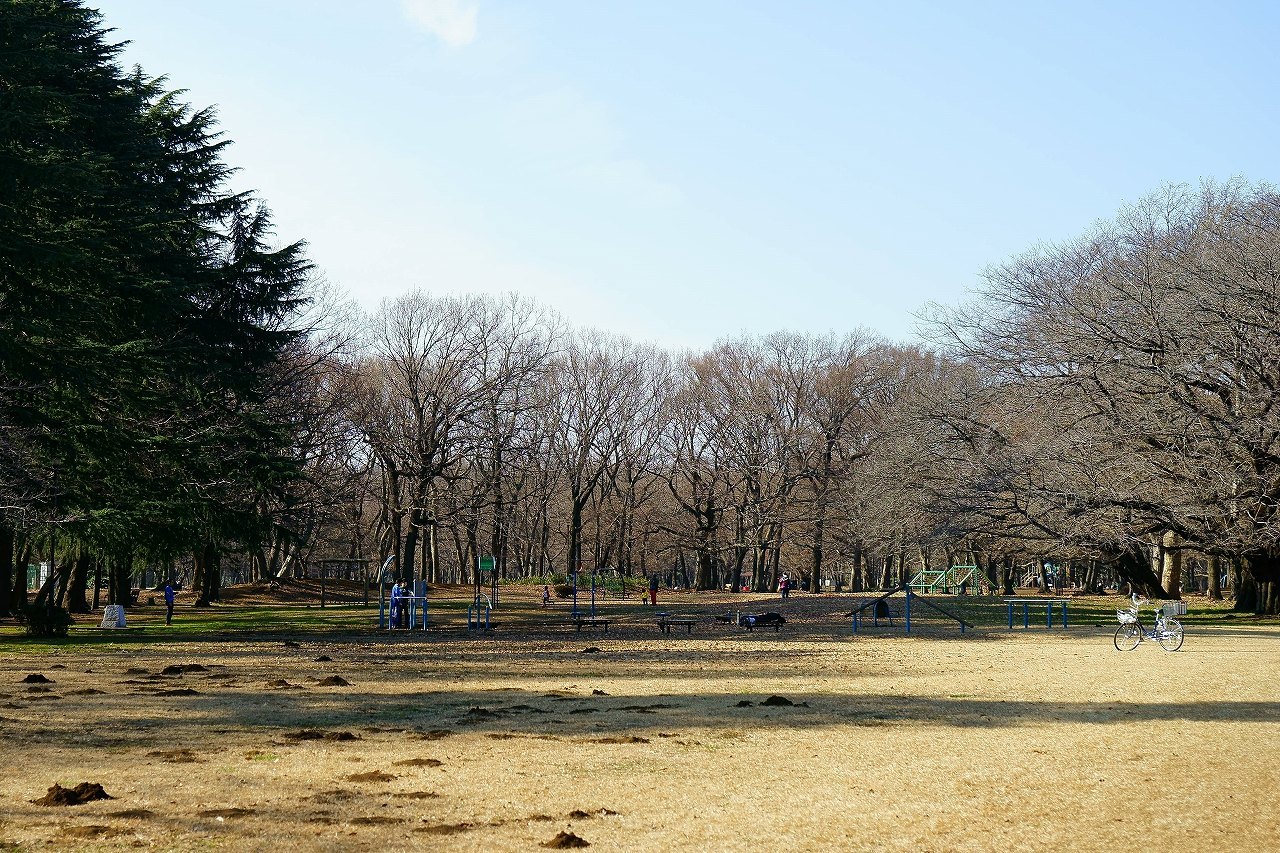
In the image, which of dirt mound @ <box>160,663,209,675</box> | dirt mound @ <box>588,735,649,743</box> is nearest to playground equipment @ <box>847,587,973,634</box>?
dirt mound @ <box>160,663,209,675</box>

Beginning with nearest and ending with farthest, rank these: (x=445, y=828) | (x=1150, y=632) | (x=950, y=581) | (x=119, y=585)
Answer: (x=445, y=828) → (x=1150, y=632) → (x=119, y=585) → (x=950, y=581)

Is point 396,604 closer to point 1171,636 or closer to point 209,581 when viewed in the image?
point 1171,636

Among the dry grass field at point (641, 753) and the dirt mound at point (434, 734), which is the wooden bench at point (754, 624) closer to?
the dry grass field at point (641, 753)

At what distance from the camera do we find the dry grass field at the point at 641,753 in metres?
7.72

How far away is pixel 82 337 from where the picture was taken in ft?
79.2

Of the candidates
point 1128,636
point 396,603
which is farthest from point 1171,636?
point 396,603

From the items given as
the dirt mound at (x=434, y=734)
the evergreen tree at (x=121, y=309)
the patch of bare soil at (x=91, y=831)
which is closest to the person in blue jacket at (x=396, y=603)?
the evergreen tree at (x=121, y=309)

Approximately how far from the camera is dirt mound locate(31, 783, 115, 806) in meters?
8.18

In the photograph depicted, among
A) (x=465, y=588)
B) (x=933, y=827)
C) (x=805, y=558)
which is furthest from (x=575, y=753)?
(x=805, y=558)

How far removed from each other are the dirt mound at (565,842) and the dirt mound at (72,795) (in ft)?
11.1

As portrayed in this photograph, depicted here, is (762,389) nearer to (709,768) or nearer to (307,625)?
(307,625)

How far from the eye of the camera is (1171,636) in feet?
79.2

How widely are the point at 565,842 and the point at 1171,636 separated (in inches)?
803

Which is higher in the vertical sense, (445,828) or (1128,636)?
(445,828)
